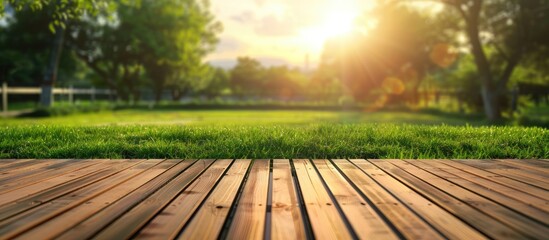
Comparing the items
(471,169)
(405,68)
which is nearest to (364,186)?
(471,169)

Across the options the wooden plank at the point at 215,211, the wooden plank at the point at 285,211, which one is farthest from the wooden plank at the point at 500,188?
the wooden plank at the point at 215,211

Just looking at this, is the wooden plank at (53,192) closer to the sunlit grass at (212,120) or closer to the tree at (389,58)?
the sunlit grass at (212,120)

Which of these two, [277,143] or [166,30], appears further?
[166,30]

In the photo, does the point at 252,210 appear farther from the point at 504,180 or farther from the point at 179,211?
the point at 504,180

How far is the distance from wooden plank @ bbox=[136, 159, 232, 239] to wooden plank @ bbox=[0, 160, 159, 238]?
17.3 inches

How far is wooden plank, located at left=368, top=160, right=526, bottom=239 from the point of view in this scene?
5.92 ft

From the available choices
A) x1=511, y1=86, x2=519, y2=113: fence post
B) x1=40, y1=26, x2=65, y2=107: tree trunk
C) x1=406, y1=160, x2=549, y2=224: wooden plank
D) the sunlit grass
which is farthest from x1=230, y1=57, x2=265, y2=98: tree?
x1=406, y1=160, x2=549, y2=224: wooden plank

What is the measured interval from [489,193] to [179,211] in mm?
1925

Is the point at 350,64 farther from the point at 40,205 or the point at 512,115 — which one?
the point at 40,205

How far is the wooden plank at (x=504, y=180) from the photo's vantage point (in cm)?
253

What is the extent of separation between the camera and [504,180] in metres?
2.96

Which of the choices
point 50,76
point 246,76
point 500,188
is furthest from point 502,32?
point 246,76

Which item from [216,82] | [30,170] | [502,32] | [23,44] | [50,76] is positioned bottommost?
[30,170]

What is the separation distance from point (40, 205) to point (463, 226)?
2229 millimetres
